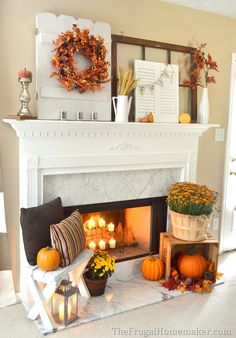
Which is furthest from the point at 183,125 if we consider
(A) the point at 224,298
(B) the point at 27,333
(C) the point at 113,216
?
(B) the point at 27,333

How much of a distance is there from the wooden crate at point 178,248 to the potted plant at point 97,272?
0.53m

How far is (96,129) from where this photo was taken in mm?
2754

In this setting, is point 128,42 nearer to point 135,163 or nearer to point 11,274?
point 135,163

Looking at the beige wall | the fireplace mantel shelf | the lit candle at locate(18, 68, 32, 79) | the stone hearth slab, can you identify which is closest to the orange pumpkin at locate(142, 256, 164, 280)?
the stone hearth slab

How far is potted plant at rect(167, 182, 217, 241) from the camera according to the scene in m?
2.92

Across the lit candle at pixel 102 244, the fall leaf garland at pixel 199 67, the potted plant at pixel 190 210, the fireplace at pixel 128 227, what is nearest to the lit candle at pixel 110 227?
the fireplace at pixel 128 227

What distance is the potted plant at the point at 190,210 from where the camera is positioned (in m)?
2.92

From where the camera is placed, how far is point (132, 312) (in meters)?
2.63

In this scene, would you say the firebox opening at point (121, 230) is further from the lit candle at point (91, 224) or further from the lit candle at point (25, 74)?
the lit candle at point (25, 74)

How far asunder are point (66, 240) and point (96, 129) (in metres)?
0.87

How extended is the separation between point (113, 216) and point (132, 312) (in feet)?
3.05

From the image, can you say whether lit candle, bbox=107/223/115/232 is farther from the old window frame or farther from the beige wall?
the old window frame

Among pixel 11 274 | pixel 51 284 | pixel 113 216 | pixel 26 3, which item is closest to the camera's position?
pixel 51 284

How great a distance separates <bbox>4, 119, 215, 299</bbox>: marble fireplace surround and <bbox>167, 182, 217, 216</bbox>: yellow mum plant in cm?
29
